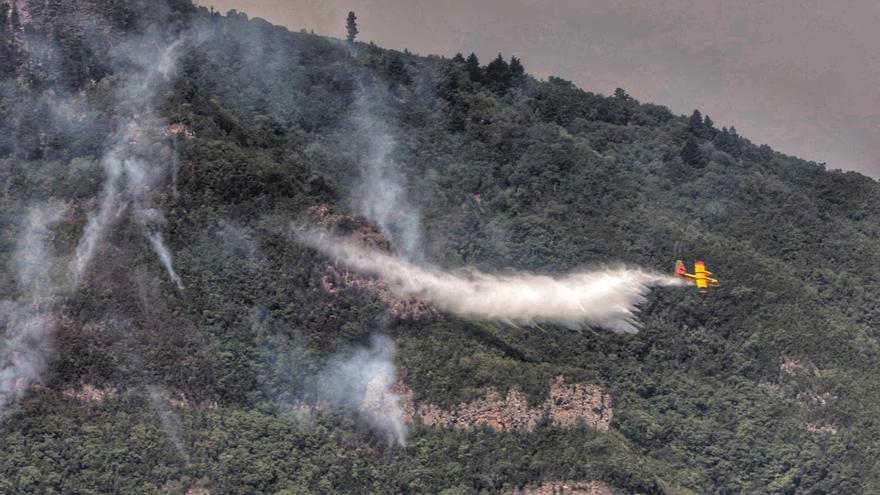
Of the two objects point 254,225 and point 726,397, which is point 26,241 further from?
point 726,397

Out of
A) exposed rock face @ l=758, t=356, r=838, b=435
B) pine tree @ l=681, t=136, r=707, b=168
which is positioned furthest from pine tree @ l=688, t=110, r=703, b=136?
exposed rock face @ l=758, t=356, r=838, b=435

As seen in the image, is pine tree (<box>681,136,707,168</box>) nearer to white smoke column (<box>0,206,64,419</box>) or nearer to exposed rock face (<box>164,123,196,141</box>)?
exposed rock face (<box>164,123,196,141</box>)

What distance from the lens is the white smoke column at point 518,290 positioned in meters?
117

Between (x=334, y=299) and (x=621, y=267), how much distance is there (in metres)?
21.0

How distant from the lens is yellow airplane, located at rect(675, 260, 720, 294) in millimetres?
120188

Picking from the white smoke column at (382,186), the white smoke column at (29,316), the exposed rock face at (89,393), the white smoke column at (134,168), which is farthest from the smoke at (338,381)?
the white smoke column at (29,316)

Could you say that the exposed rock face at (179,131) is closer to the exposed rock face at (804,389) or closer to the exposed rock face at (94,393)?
the exposed rock face at (94,393)

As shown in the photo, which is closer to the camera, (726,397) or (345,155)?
(726,397)

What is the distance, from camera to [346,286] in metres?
115

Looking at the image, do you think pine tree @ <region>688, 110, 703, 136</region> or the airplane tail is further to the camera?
pine tree @ <region>688, 110, 703, 136</region>

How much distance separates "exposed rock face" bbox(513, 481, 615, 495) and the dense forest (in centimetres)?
38

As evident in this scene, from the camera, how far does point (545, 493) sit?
108562mm

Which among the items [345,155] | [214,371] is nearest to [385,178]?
[345,155]

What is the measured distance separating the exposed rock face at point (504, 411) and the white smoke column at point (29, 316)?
18.4 m
